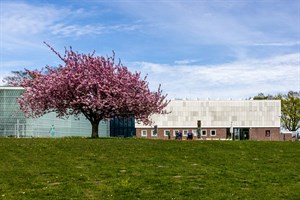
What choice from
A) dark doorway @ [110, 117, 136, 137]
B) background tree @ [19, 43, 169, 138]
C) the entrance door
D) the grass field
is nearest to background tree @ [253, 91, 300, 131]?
the entrance door

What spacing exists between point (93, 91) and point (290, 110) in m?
78.1

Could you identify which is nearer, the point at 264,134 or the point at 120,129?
the point at 264,134

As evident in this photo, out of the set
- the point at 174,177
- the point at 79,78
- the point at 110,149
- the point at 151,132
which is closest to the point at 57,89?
the point at 79,78

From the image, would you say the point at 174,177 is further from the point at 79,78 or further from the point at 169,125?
the point at 169,125

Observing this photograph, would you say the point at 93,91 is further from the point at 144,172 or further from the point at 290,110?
the point at 290,110

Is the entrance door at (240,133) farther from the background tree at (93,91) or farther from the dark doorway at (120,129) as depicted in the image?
the background tree at (93,91)

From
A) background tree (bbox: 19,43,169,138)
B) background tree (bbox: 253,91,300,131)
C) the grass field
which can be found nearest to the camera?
the grass field

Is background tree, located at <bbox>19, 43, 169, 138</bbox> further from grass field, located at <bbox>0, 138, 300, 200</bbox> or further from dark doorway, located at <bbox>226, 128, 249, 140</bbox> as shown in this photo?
dark doorway, located at <bbox>226, 128, 249, 140</bbox>

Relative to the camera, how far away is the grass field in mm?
17797

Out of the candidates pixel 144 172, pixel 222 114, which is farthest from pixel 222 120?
pixel 144 172

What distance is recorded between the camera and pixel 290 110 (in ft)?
378

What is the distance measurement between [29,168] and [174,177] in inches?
268

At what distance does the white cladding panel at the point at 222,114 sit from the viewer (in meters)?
115

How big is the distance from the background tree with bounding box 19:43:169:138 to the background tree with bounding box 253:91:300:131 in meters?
71.1
